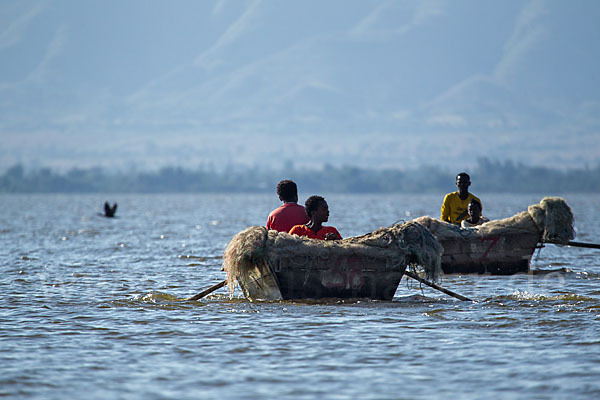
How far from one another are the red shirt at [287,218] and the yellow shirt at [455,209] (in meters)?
4.61

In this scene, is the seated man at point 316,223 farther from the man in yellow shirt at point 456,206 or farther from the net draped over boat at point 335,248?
the man in yellow shirt at point 456,206

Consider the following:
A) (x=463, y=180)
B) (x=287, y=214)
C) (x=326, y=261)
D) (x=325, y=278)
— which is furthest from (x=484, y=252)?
(x=326, y=261)

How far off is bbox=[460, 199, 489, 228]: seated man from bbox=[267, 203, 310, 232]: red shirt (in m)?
4.55

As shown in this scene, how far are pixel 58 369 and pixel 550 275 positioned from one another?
12.4 meters

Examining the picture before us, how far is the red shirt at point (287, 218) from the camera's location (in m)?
13.3

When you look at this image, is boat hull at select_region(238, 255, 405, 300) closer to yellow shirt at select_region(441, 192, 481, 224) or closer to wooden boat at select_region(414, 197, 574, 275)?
wooden boat at select_region(414, 197, 574, 275)

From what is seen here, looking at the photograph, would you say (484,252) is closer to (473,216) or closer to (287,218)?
(473,216)

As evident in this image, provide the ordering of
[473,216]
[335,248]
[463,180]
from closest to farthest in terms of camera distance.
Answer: [335,248], [463,180], [473,216]

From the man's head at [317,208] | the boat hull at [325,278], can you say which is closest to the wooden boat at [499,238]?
the boat hull at [325,278]

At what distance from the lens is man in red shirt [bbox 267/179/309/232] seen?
1334cm

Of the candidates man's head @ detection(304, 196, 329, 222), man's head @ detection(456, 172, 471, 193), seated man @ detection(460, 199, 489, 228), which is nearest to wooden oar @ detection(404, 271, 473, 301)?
man's head @ detection(304, 196, 329, 222)

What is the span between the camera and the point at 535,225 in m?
16.1

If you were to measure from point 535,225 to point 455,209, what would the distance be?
1715 millimetres

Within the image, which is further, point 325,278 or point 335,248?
point 325,278
